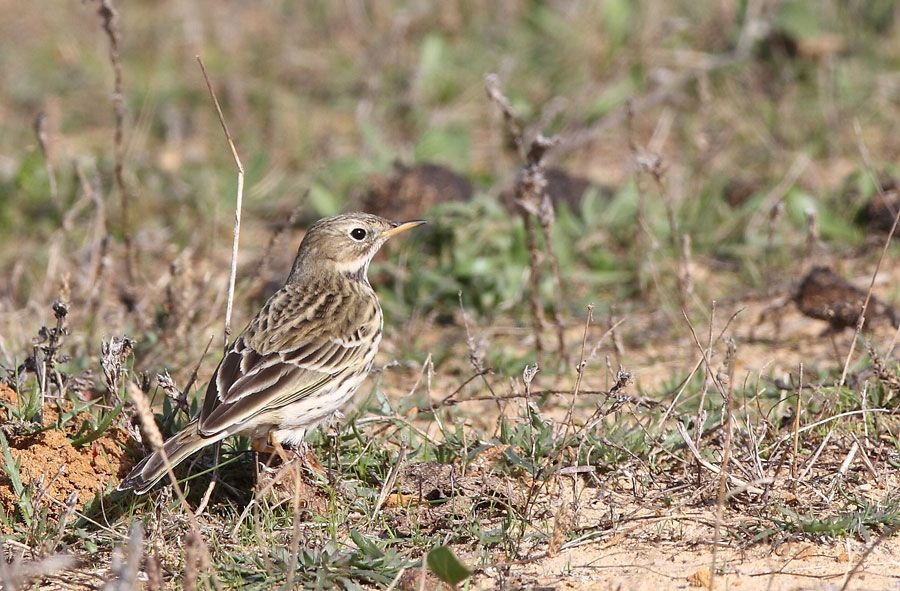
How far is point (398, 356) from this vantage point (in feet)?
24.2

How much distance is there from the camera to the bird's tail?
16.2 feet

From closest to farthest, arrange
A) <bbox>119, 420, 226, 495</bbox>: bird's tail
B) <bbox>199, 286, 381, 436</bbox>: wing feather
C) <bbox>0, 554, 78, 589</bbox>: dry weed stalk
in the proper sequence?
<bbox>0, 554, 78, 589</bbox>: dry weed stalk → <bbox>119, 420, 226, 495</bbox>: bird's tail → <bbox>199, 286, 381, 436</bbox>: wing feather

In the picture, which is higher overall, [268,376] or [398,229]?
[398,229]

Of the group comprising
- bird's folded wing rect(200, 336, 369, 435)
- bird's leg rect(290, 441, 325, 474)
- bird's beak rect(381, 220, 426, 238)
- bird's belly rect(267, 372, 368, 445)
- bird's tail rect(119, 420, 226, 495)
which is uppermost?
bird's beak rect(381, 220, 426, 238)

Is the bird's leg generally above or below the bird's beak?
below

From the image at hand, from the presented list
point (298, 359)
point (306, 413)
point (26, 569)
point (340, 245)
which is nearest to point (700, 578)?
point (306, 413)

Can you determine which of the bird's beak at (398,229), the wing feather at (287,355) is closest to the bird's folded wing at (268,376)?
the wing feather at (287,355)

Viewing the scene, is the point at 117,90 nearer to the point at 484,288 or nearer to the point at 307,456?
the point at 484,288

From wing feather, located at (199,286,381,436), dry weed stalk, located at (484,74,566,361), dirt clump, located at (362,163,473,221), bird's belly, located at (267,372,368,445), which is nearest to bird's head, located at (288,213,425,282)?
wing feather, located at (199,286,381,436)

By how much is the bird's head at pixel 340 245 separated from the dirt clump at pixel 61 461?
4.51 ft

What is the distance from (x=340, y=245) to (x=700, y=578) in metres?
2.67

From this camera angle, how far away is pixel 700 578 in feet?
15.6

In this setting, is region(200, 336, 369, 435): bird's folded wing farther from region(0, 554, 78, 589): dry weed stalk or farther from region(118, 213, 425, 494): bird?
region(0, 554, 78, 589): dry weed stalk

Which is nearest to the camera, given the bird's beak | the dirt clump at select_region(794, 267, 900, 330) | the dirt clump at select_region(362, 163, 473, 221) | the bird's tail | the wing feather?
the bird's tail
